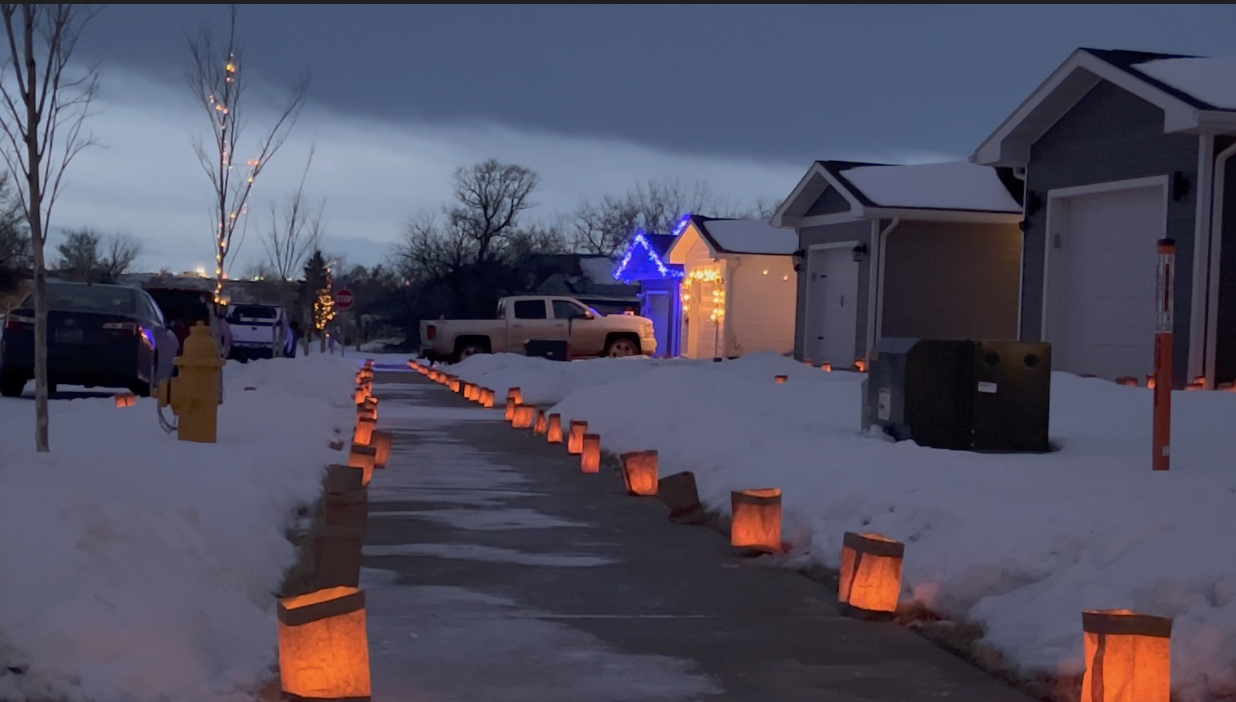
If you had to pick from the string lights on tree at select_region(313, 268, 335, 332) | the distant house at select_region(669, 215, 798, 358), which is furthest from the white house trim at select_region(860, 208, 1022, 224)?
the string lights on tree at select_region(313, 268, 335, 332)

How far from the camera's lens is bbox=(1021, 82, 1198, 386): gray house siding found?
642 inches

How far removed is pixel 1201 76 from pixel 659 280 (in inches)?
1033

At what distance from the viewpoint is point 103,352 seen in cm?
1563

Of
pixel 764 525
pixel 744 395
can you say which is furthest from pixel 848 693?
pixel 744 395

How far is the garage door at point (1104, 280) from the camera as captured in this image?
17.4 meters

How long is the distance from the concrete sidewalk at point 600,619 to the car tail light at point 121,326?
22.3 feet

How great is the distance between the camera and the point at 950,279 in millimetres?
25766

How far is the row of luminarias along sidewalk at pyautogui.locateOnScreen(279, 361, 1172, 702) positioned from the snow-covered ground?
0.27 meters

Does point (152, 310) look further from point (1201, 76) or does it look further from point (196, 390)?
point (1201, 76)

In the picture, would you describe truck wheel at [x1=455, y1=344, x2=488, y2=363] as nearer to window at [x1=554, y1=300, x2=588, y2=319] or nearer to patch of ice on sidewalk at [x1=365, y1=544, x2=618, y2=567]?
window at [x1=554, y1=300, x2=588, y2=319]

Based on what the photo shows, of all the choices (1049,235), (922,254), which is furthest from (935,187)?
(1049,235)

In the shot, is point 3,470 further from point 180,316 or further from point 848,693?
point 180,316

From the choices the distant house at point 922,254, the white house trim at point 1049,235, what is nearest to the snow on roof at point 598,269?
the distant house at point 922,254

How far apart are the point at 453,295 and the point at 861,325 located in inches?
1660
